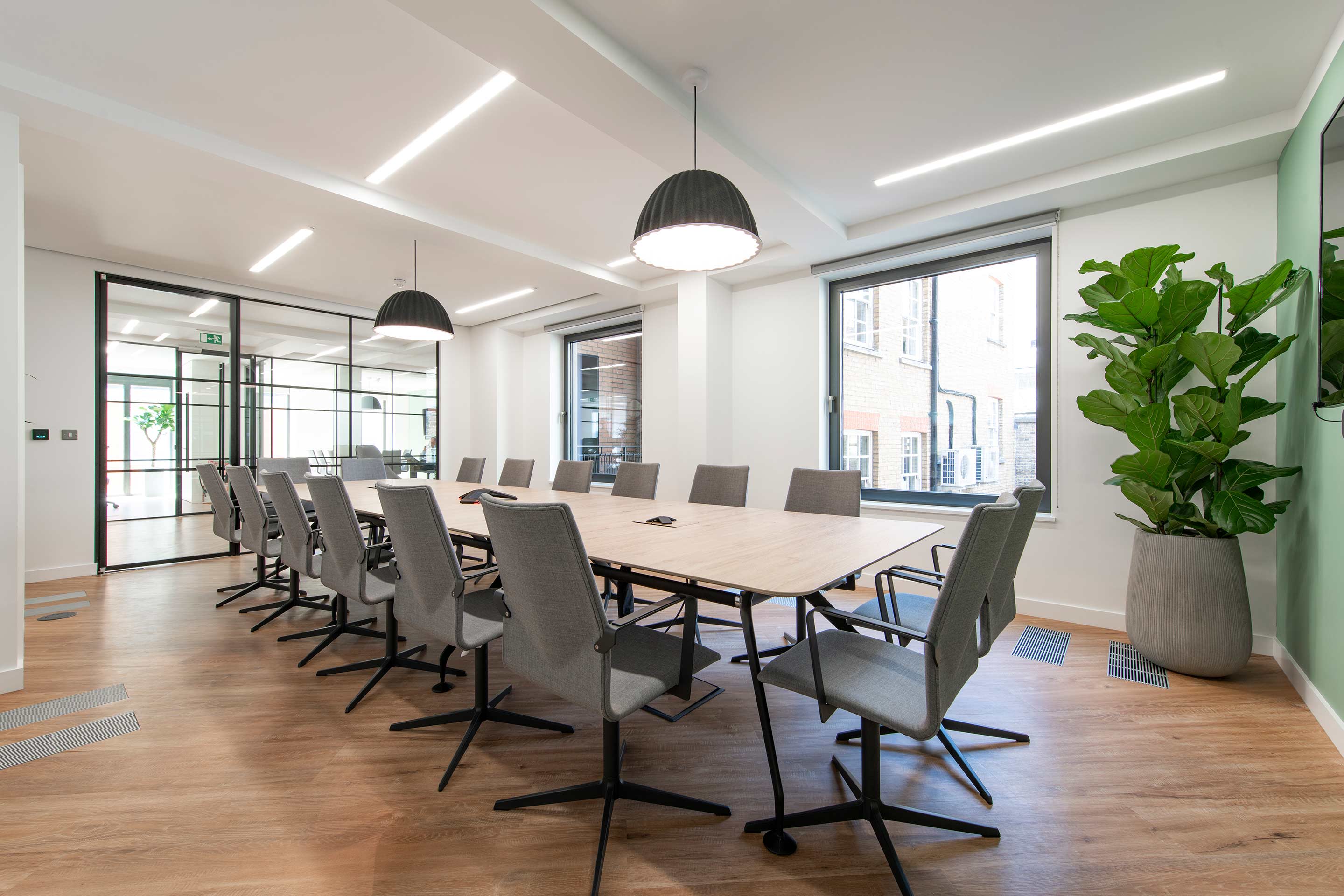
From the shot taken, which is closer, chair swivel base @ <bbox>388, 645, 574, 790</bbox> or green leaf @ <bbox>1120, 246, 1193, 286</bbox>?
chair swivel base @ <bbox>388, 645, 574, 790</bbox>

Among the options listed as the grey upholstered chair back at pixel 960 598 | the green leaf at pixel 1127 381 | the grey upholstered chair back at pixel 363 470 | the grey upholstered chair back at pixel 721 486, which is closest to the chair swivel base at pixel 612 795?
the grey upholstered chair back at pixel 960 598

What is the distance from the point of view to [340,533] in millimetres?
2600

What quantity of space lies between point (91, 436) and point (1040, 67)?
788cm

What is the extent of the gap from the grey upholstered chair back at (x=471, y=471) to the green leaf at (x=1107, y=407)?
5.00 m

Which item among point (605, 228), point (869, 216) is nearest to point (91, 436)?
point (605, 228)

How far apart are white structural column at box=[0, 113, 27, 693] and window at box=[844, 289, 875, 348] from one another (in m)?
5.57

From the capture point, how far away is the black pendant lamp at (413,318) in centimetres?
414

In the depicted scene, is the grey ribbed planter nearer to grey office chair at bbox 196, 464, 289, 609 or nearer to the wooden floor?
the wooden floor

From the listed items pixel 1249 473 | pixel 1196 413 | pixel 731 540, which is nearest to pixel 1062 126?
pixel 1196 413

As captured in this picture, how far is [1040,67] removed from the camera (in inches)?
101

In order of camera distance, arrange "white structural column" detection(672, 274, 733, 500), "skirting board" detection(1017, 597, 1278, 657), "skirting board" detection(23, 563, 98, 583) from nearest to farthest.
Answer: "skirting board" detection(1017, 597, 1278, 657), "skirting board" detection(23, 563, 98, 583), "white structural column" detection(672, 274, 733, 500)

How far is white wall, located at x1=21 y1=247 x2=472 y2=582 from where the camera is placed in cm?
480

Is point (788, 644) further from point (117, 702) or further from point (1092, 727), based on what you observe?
point (117, 702)

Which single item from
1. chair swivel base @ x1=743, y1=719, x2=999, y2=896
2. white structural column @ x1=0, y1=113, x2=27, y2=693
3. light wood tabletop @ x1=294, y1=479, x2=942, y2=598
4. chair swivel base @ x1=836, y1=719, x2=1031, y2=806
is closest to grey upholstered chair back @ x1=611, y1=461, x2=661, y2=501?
light wood tabletop @ x1=294, y1=479, x2=942, y2=598
